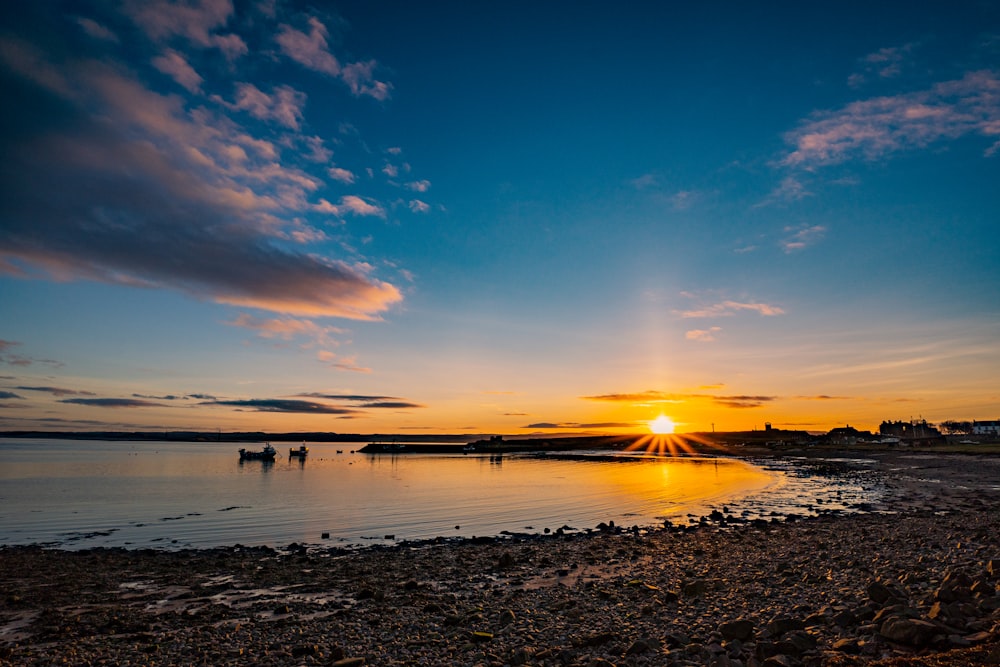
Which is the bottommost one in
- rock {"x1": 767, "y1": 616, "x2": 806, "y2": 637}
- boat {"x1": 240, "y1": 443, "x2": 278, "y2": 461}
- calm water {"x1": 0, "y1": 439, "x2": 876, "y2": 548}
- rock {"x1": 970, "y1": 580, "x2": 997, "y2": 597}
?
boat {"x1": 240, "y1": 443, "x2": 278, "y2": 461}

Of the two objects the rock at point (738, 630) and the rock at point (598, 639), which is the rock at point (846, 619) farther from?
the rock at point (598, 639)

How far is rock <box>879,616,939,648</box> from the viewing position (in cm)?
923

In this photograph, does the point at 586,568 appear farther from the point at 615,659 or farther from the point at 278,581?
the point at 278,581

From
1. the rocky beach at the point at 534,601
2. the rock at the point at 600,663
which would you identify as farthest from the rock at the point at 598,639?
the rock at the point at 600,663

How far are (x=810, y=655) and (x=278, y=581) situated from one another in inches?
664

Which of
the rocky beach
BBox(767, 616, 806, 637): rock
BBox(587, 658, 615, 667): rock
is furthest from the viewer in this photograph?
BBox(767, 616, 806, 637): rock

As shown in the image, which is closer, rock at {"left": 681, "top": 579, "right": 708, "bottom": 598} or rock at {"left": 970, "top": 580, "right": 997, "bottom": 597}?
rock at {"left": 970, "top": 580, "right": 997, "bottom": 597}

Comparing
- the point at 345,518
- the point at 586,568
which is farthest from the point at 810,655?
the point at 345,518

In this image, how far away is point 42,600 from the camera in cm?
1659

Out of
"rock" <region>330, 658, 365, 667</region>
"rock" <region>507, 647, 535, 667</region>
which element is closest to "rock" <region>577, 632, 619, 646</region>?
"rock" <region>507, 647, 535, 667</region>

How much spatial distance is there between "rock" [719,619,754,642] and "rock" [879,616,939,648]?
2302 mm

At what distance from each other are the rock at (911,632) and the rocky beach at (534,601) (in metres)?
0.03

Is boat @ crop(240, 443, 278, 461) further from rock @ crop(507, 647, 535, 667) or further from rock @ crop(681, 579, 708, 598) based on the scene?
rock @ crop(507, 647, 535, 667)

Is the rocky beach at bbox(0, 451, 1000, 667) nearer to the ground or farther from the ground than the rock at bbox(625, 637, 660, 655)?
nearer to the ground
